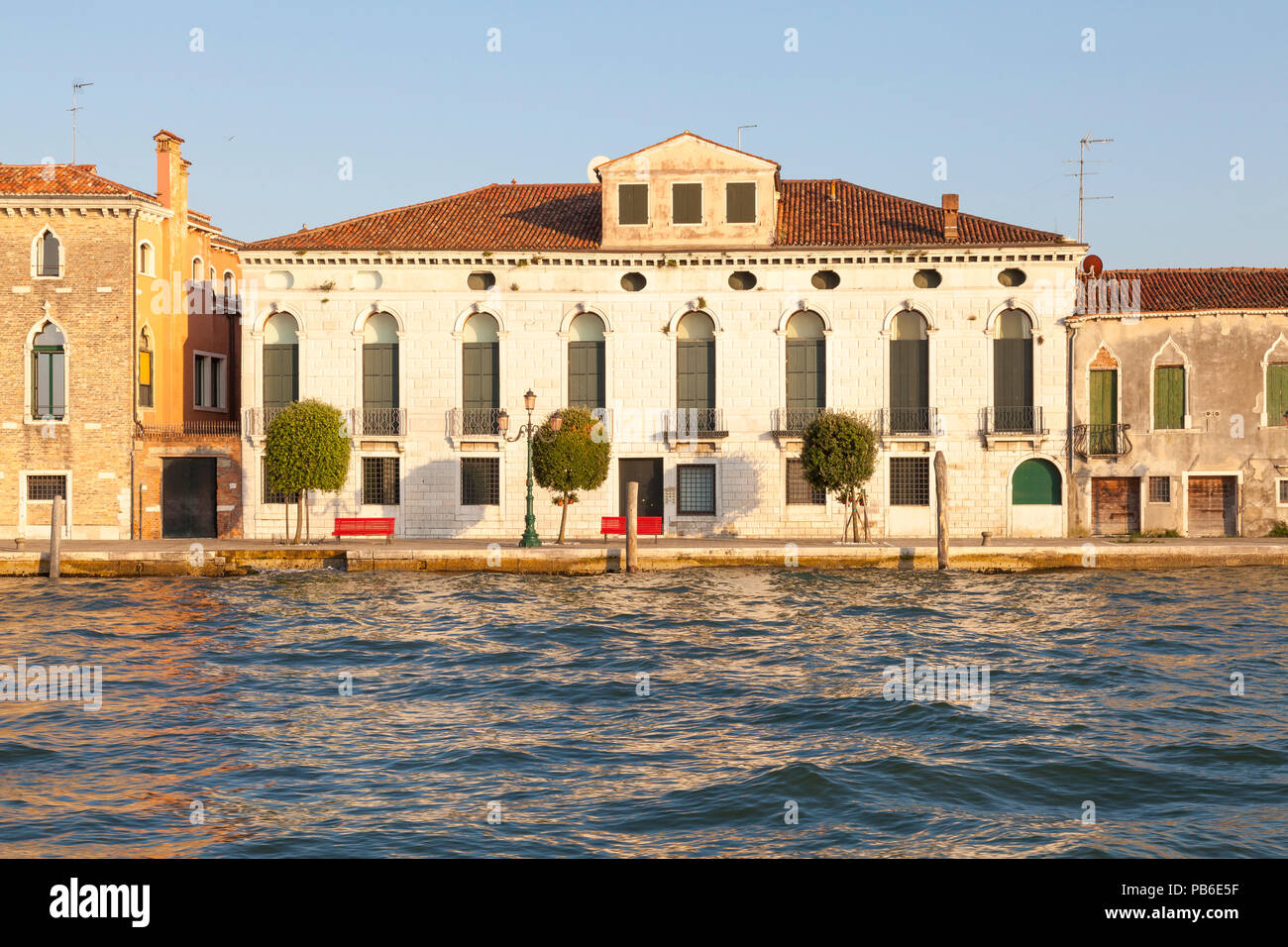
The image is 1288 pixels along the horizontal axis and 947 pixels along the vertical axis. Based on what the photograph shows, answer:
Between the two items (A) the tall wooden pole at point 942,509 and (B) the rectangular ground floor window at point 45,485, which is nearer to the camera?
(A) the tall wooden pole at point 942,509

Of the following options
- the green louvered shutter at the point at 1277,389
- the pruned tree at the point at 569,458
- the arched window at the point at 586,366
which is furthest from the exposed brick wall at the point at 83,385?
the green louvered shutter at the point at 1277,389

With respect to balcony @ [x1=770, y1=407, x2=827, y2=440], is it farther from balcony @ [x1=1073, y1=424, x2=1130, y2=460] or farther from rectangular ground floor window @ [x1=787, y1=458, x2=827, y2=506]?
balcony @ [x1=1073, y1=424, x2=1130, y2=460]

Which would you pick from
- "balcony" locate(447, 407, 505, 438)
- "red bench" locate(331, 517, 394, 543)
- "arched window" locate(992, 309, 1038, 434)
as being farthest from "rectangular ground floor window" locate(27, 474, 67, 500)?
"arched window" locate(992, 309, 1038, 434)

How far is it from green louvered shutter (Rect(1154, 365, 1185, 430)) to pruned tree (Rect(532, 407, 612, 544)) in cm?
1382

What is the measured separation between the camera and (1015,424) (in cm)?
2973

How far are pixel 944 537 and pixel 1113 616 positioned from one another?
522 centimetres

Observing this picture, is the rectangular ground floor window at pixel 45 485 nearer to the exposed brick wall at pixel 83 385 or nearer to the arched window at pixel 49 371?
the exposed brick wall at pixel 83 385

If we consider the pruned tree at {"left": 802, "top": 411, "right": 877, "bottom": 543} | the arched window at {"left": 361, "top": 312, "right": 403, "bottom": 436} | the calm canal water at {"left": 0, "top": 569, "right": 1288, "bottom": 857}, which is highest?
the arched window at {"left": 361, "top": 312, "right": 403, "bottom": 436}

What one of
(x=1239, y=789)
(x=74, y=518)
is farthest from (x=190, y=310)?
(x=1239, y=789)

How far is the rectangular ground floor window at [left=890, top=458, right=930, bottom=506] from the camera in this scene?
30.0m

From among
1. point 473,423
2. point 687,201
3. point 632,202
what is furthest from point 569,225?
point 473,423

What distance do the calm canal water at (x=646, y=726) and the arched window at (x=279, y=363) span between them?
861 centimetres

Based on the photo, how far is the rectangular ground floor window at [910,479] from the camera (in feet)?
98.5

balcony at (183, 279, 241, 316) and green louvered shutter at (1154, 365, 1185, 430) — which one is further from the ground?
balcony at (183, 279, 241, 316)
